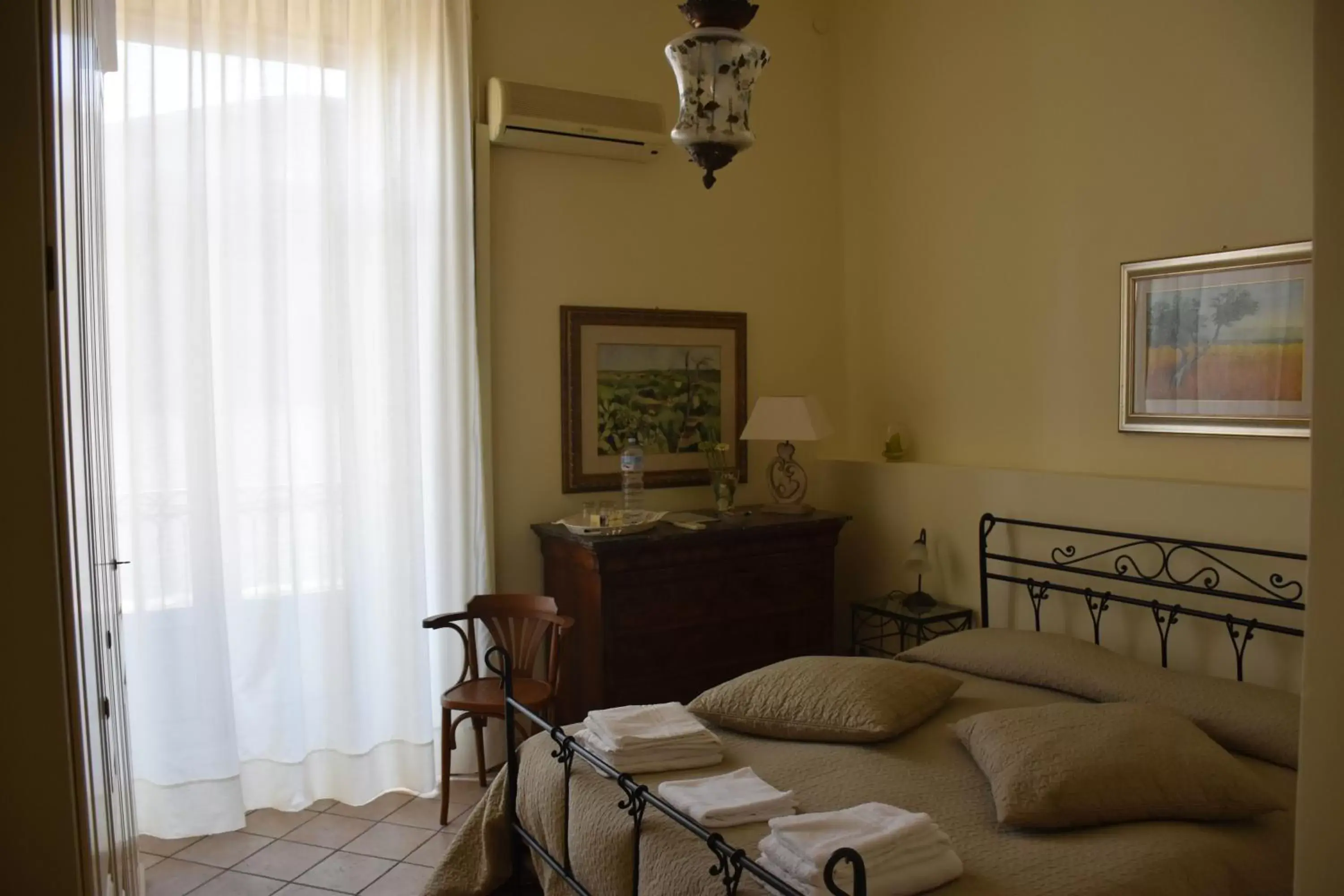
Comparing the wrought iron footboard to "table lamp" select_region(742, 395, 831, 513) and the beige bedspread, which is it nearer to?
the beige bedspread

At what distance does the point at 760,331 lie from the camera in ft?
15.1

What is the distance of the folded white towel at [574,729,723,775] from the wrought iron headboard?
5.67ft

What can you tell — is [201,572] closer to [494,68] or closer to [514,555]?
[514,555]

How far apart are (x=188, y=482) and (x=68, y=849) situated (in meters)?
2.29

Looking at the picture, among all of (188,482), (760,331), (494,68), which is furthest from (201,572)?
(760,331)

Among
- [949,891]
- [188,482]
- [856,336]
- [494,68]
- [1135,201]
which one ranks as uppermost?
[494,68]

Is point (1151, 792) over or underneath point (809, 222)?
underneath

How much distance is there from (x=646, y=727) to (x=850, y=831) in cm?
74

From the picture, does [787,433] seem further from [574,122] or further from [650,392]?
[574,122]

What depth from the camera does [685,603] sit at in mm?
3844

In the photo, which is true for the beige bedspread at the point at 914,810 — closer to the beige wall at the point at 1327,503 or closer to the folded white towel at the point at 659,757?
the folded white towel at the point at 659,757

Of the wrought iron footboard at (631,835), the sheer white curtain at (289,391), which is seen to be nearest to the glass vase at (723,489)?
the sheer white curtain at (289,391)

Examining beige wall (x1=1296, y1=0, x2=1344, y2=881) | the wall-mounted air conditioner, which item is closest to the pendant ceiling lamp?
beige wall (x1=1296, y1=0, x2=1344, y2=881)

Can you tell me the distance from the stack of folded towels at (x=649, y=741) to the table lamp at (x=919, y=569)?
1712 mm
